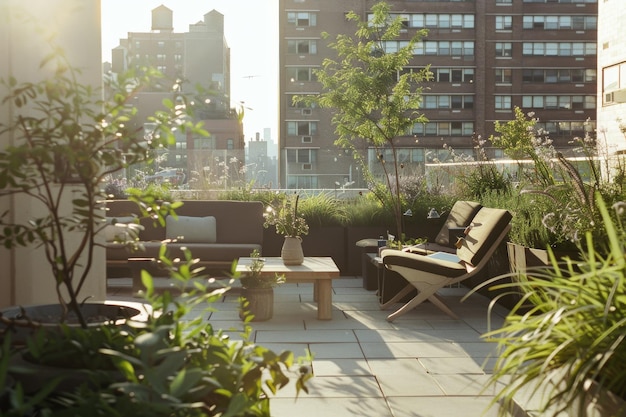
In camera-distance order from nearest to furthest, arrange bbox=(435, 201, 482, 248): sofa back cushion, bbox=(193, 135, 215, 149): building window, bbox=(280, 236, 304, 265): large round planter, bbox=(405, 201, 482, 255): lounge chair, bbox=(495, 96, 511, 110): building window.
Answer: bbox=(280, 236, 304, 265): large round planter
bbox=(405, 201, 482, 255): lounge chair
bbox=(435, 201, 482, 248): sofa back cushion
bbox=(495, 96, 511, 110): building window
bbox=(193, 135, 215, 149): building window

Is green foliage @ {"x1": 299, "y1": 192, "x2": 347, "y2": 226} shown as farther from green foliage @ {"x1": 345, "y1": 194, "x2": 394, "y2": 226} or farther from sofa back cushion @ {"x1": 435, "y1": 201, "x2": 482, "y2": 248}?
sofa back cushion @ {"x1": 435, "y1": 201, "x2": 482, "y2": 248}

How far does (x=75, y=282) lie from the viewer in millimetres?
2750

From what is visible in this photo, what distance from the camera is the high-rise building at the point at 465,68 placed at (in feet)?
167

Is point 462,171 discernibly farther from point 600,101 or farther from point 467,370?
point 600,101

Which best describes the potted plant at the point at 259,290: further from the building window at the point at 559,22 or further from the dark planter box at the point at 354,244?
the building window at the point at 559,22

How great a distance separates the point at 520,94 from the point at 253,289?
50.6 metres

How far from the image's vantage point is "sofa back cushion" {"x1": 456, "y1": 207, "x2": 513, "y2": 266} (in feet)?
→ 19.6

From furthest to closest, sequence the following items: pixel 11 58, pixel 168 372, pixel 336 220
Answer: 1. pixel 336 220
2. pixel 11 58
3. pixel 168 372

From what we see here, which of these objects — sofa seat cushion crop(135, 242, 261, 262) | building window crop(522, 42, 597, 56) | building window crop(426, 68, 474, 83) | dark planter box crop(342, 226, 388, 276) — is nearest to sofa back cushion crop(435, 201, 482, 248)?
dark planter box crop(342, 226, 388, 276)

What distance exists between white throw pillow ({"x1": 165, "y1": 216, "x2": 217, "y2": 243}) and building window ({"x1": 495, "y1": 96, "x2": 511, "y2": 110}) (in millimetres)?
47029

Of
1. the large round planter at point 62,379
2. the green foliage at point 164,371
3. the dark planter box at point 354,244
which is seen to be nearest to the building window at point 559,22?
the dark planter box at point 354,244

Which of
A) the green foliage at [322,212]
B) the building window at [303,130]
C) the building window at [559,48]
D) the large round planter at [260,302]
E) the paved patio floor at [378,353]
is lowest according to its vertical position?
the paved patio floor at [378,353]

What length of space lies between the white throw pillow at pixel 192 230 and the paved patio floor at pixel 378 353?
Result: 95cm

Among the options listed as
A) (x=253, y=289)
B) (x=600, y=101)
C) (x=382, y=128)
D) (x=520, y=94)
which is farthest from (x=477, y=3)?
(x=253, y=289)
